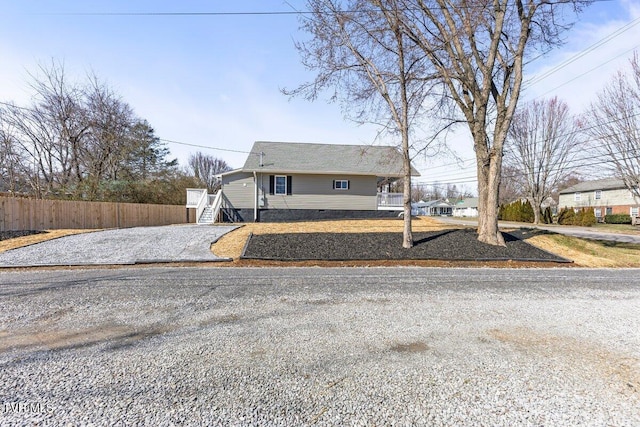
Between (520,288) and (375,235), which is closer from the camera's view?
(520,288)

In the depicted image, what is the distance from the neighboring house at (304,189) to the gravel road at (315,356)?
12.5m

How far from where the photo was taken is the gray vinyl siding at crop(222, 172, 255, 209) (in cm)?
1780

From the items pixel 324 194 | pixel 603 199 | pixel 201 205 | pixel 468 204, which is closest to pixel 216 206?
pixel 201 205

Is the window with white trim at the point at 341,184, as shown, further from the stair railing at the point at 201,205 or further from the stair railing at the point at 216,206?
the stair railing at the point at 201,205

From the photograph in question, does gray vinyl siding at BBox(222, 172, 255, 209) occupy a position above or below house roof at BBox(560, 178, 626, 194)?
below

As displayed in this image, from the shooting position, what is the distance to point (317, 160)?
18859 millimetres

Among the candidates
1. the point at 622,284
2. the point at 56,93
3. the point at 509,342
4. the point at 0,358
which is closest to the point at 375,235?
the point at 622,284

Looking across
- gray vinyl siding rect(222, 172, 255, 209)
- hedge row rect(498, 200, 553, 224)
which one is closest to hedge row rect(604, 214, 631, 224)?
hedge row rect(498, 200, 553, 224)

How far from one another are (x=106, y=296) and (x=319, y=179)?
14121 millimetres

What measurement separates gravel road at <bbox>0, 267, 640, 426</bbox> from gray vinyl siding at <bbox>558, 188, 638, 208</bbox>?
1822 inches

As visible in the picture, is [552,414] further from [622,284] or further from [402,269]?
[622,284]

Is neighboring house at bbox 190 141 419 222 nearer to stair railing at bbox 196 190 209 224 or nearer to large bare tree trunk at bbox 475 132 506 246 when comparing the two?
stair railing at bbox 196 190 209 224

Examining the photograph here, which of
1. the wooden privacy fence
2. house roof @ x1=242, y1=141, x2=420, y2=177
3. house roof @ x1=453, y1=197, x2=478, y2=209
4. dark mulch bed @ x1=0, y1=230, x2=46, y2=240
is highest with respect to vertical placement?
house roof @ x1=242, y1=141, x2=420, y2=177

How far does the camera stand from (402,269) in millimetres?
7723
